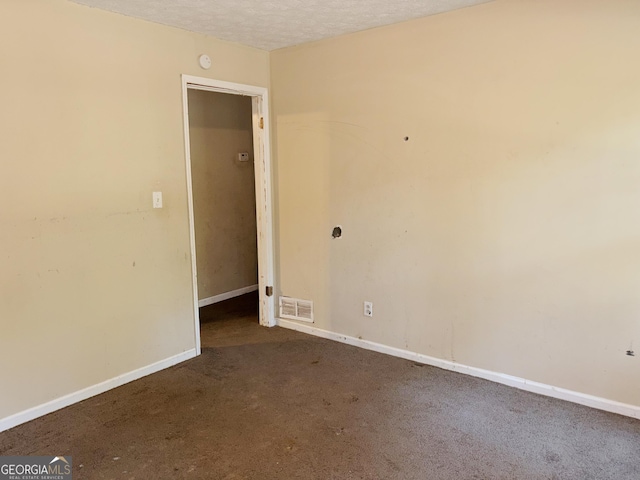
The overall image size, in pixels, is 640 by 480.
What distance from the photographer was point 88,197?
2.76m

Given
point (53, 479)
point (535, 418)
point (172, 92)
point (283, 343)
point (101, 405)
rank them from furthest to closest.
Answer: point (283, 343), point (172, 92), point (101, 405), point (535, 418), point (53, 479)

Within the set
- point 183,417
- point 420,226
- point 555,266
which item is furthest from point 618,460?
point 183,417

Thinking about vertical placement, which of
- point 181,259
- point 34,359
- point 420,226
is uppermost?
point 420,226

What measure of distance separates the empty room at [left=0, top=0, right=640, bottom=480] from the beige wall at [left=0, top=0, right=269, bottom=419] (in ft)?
0.04

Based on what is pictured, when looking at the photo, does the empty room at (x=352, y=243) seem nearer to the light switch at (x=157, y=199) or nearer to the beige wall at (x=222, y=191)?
the light switch at (x=157, y=199)

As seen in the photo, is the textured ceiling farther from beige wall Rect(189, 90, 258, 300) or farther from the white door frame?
beige wall Rect(189, 90, 258, 300)

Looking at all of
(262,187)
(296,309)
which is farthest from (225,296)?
(262,187)

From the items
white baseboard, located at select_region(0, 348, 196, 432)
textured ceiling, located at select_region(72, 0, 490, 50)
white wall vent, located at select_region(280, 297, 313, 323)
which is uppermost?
textured ceiling, located at select_region(72, 0, 490, 50)

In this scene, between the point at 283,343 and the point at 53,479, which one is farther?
the point at 283,343

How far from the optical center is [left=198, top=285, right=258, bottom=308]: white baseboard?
4761 mm

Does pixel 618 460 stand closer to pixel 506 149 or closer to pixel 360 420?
pixel 360 420

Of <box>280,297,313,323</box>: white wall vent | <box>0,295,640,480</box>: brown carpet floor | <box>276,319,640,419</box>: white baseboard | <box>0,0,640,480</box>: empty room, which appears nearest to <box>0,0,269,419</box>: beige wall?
<box>0,0,640,480</box>: empty room

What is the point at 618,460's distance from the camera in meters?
2.18

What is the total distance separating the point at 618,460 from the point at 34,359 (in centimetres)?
312
